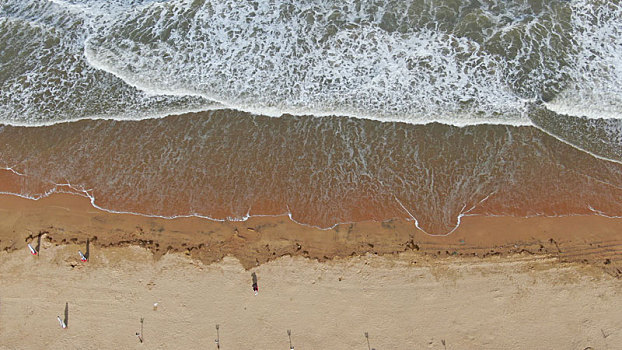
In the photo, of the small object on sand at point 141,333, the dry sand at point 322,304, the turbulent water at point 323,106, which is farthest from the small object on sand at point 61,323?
the turbulent water at point 323,106

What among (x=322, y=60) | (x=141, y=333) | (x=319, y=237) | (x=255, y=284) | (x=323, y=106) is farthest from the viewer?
(x=322, y=60)

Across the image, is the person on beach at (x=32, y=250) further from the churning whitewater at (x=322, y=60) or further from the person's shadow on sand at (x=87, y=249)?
the churning whitewater at (x=322, y=60)

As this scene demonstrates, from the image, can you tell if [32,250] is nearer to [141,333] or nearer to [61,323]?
[61,323]

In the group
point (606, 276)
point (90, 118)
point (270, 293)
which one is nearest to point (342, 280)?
point (270, 293)

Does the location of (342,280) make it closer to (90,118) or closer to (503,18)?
(90,118)

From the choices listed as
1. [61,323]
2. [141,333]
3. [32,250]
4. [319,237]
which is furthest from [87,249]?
[319,237]
